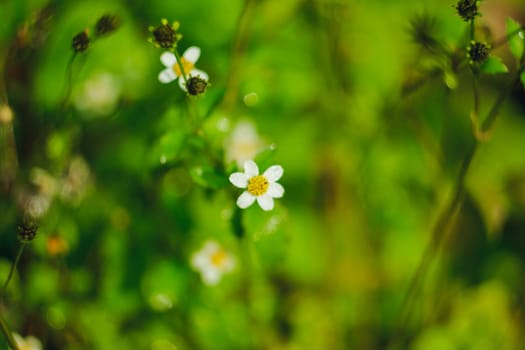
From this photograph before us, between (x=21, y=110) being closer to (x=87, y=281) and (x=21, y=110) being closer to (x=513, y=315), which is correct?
(x=87, y=281)

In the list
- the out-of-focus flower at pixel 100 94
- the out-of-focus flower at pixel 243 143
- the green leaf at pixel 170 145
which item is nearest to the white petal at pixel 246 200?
the green leaf at pixel 170 145

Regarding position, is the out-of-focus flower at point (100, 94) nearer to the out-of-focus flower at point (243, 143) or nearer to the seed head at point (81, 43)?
the out-of-focus flower at point (243, 143)

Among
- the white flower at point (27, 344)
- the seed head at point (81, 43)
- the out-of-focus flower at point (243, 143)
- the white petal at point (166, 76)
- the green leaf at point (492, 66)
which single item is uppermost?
the seed head at point (81, 43)

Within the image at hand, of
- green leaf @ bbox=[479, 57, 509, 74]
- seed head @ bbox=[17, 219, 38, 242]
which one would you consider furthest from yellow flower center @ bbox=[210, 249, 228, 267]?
green leaf @ bbox=[479, 57, 509, 74]

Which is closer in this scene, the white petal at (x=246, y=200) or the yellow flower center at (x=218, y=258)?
the white petal at (x=246, y=200)

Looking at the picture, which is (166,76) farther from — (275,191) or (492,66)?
(492,66)
